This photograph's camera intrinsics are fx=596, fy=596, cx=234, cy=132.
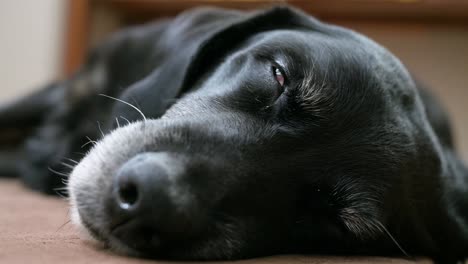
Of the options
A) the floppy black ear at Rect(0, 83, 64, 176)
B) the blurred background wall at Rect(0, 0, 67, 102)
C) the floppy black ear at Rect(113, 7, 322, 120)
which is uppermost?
the floppy black ear at Rect(113, 7, 322, 120)

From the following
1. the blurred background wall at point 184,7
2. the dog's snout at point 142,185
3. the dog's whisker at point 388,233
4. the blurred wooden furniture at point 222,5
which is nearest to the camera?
the dog's snout at point 142,185

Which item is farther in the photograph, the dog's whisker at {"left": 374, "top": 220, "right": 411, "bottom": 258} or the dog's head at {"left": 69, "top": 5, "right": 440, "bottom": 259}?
the dog's whisker at {"left": 374, "top": 220, "right": 411, "bottom": 258}

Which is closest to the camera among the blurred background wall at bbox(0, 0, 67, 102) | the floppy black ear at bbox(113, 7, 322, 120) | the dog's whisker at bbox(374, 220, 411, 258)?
the dog's whisker at bbox(374, 220, 411, 258)

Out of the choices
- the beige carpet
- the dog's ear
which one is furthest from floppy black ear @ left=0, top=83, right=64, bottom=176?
the dog's ear

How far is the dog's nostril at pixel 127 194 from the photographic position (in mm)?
1291

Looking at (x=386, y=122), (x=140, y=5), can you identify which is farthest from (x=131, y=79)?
(x=140, y=5)

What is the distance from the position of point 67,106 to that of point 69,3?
2315 mm

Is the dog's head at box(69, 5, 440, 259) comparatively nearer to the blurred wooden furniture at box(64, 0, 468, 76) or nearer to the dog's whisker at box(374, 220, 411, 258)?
the dog's whisker at box(374, 220, 411, 258)

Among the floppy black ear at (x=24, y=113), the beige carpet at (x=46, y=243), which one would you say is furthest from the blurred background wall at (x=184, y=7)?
the beige carpet at (x=46, y=243)

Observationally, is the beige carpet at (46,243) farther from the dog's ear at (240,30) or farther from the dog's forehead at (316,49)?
the dog's ear at (240,30)

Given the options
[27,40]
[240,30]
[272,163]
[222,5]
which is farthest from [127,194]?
[27,40]

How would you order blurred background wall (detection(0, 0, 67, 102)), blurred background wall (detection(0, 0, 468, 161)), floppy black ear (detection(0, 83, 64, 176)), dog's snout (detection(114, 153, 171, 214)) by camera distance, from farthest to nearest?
1. blurred background wall (detection(0, 0, 67, 102))
2. blurred background wall (detection(0, 0, 468, 161))
3. floppy black ear (detection(0, 83, 64, 176))
4. dog's snout (detection(114, 153, 171, 214))

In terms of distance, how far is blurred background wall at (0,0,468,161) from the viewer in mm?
4641

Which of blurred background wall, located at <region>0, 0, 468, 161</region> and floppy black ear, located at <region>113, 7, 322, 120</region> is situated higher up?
floppy black ear, located at <region>113, 7, 322, 120</region>
